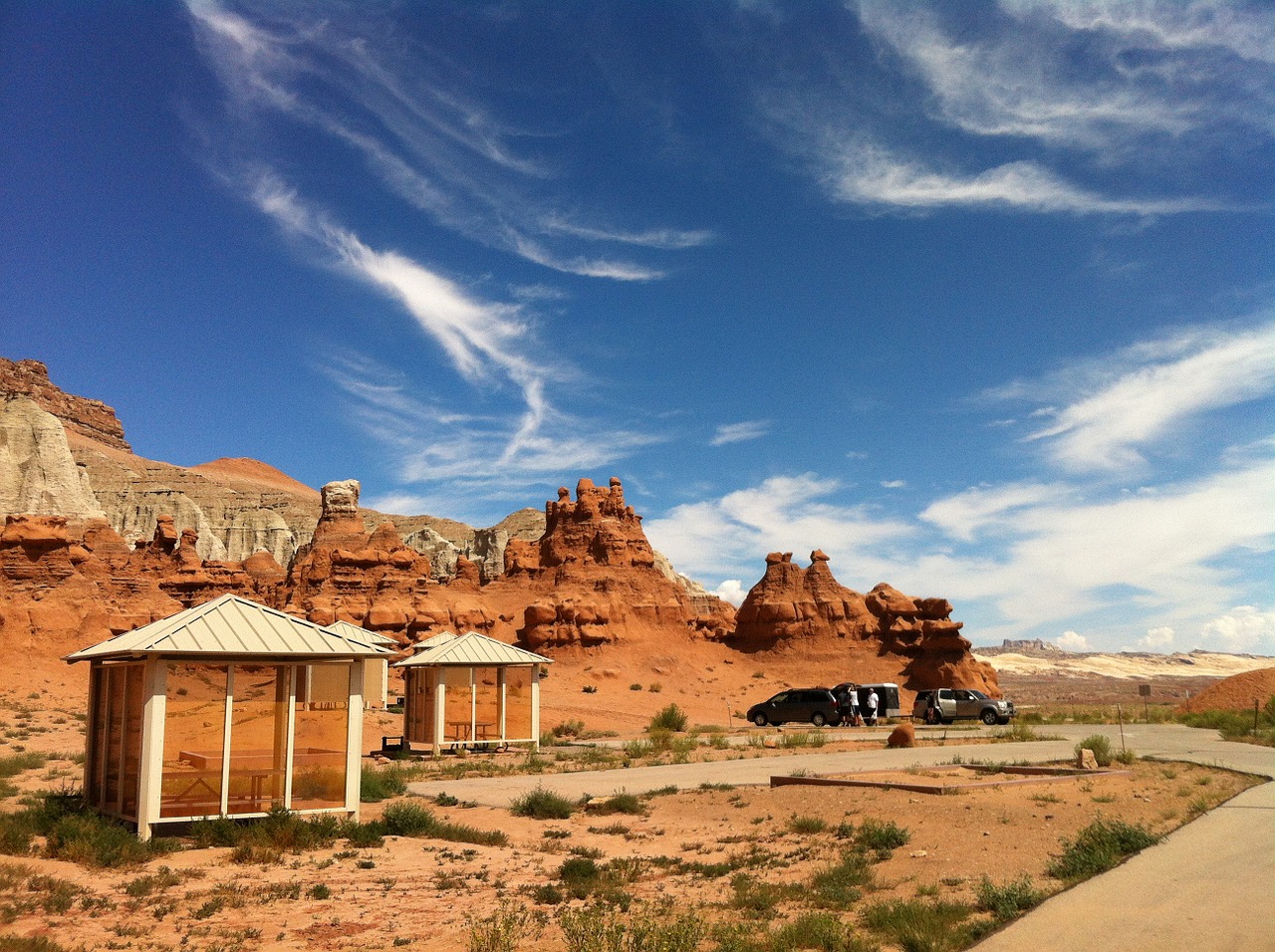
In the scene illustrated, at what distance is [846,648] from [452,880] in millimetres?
56973

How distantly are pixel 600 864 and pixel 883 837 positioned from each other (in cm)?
372

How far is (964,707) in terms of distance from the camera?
138 feet

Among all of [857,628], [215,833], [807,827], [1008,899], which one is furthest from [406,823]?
[857,628]

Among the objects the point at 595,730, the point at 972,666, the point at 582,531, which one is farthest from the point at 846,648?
the point at 595,730

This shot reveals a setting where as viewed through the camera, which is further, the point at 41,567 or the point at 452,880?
the point at 41,567

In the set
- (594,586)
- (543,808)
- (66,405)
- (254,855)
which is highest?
(66,405)

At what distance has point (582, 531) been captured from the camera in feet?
234

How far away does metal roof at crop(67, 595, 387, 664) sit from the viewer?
1317cm

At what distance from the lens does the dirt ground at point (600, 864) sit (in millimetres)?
8891

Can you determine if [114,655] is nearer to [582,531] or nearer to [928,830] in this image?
[928,830]

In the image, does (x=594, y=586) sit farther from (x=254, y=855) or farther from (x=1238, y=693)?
(x=254, y=855)

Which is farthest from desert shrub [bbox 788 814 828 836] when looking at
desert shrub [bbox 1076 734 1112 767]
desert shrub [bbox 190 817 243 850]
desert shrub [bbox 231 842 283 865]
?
desert shrub [bbox 1076 734 1112 767]

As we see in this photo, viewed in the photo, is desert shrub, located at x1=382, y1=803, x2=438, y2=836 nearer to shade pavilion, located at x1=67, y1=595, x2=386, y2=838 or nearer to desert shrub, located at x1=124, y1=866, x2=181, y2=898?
shade pavilion, located at x1=67, y1=595, x2=386, y2=838

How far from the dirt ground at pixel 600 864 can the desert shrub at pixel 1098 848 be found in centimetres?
28
